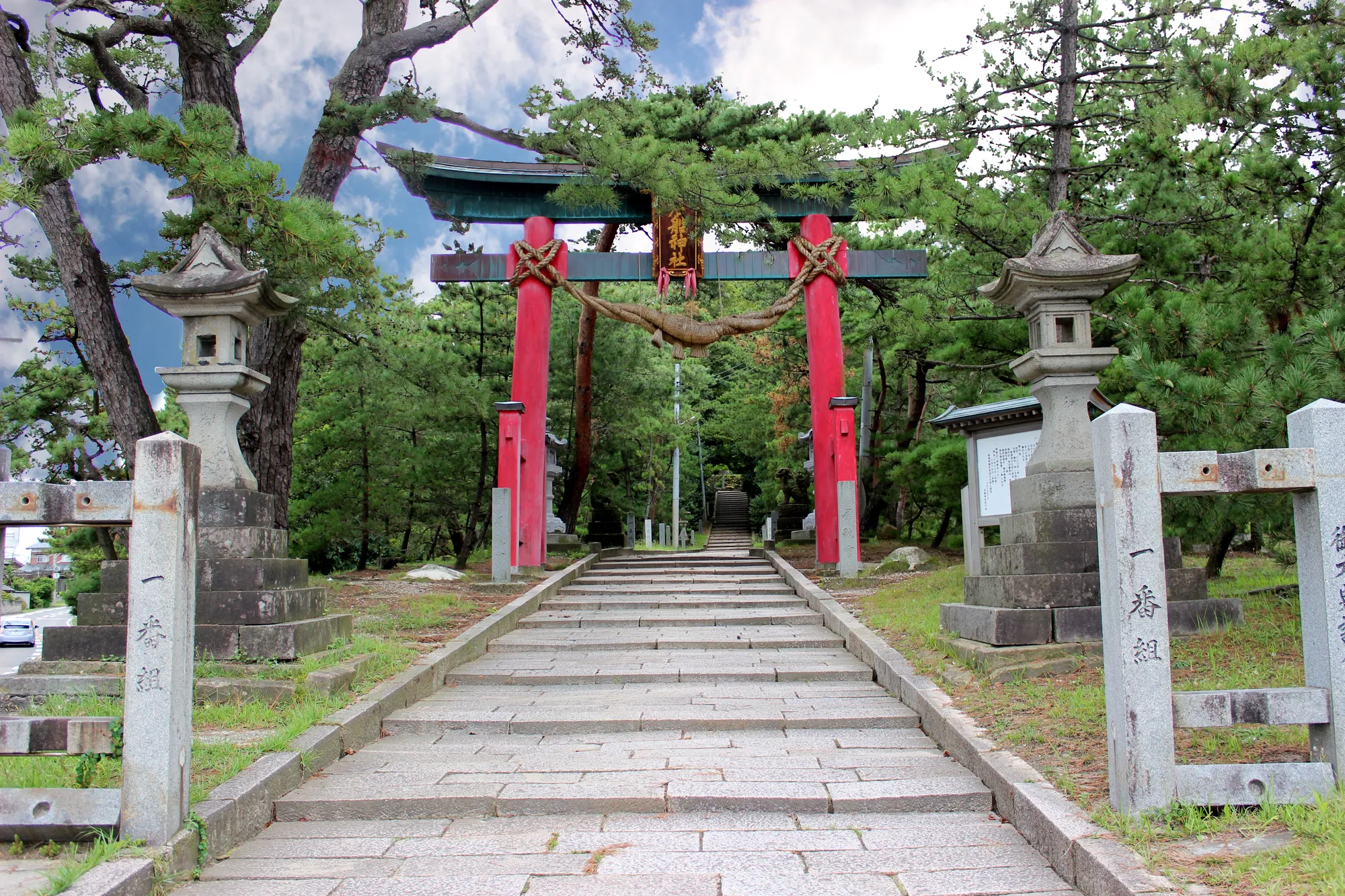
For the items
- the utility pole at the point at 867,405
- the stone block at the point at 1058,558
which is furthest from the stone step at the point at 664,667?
the utility pole at the point at 867,405

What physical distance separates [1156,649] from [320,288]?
26.8 feet

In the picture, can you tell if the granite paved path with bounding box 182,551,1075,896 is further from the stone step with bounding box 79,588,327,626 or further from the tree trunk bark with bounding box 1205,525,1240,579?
the tree trunk bark with bounding box 1205,525,1240,579

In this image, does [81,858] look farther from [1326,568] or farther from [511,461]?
[511,461]

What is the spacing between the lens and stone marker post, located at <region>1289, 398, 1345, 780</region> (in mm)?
3156

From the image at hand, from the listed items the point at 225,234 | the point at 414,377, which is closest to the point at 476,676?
the point at 225,234

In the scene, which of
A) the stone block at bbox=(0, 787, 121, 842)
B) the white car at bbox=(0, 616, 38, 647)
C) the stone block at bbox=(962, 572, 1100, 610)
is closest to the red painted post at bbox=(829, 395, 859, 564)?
the stone block at bbox=(962, 572, 1100, 610)

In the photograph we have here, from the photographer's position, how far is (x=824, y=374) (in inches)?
513

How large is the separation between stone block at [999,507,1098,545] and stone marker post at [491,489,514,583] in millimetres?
6744

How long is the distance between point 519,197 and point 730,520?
28.7 m

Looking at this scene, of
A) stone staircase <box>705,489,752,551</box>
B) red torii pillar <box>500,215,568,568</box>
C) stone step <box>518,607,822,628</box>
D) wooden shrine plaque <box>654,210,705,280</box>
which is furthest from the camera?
stone staircase <box>705,489,752,551</box>

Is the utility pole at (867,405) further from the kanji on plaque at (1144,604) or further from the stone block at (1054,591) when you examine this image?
the kanji on plaque at (1144,604)

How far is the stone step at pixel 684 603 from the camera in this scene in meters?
10.2

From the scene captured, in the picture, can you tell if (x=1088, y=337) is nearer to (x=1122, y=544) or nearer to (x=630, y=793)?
(x=1122, y=544)

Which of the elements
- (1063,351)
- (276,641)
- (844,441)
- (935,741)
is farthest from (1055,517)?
(844,441)
